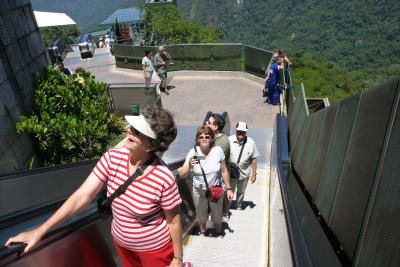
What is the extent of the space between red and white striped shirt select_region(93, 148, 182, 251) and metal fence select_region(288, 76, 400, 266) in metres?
1.20

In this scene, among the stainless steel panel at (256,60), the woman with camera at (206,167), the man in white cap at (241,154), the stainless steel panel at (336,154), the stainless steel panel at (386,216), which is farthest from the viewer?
the stainless steel panel at (256,60)

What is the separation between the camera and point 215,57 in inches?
642

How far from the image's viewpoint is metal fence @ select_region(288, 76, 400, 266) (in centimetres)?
204

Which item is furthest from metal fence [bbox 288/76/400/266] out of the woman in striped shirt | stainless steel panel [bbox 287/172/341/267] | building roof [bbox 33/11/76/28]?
building roof [bbox 33/11/76/28]

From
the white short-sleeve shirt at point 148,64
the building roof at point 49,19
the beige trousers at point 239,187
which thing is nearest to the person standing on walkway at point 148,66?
the white short-sleeve shirt at point 148,64

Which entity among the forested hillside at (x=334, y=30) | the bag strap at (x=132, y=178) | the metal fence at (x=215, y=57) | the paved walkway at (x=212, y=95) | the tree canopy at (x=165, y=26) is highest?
the bag strap at (x=132, y=178)

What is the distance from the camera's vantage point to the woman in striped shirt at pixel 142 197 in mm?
2389

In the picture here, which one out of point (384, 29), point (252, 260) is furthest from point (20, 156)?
point (384, 29)

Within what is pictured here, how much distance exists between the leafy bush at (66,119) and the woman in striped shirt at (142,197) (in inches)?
211

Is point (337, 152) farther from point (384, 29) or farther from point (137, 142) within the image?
point (384, 29)

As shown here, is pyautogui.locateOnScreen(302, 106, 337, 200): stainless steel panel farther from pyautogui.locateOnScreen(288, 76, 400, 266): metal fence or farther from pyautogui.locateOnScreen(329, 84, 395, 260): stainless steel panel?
pyautogui.locateOnScreen(329, 84, 395, 260): stainless steel panel

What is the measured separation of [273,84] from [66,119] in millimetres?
6928

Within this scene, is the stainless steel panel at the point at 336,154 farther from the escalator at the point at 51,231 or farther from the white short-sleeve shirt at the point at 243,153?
the white short-sleeve shirt at the point at 243,153

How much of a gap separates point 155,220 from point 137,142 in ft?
1.77
